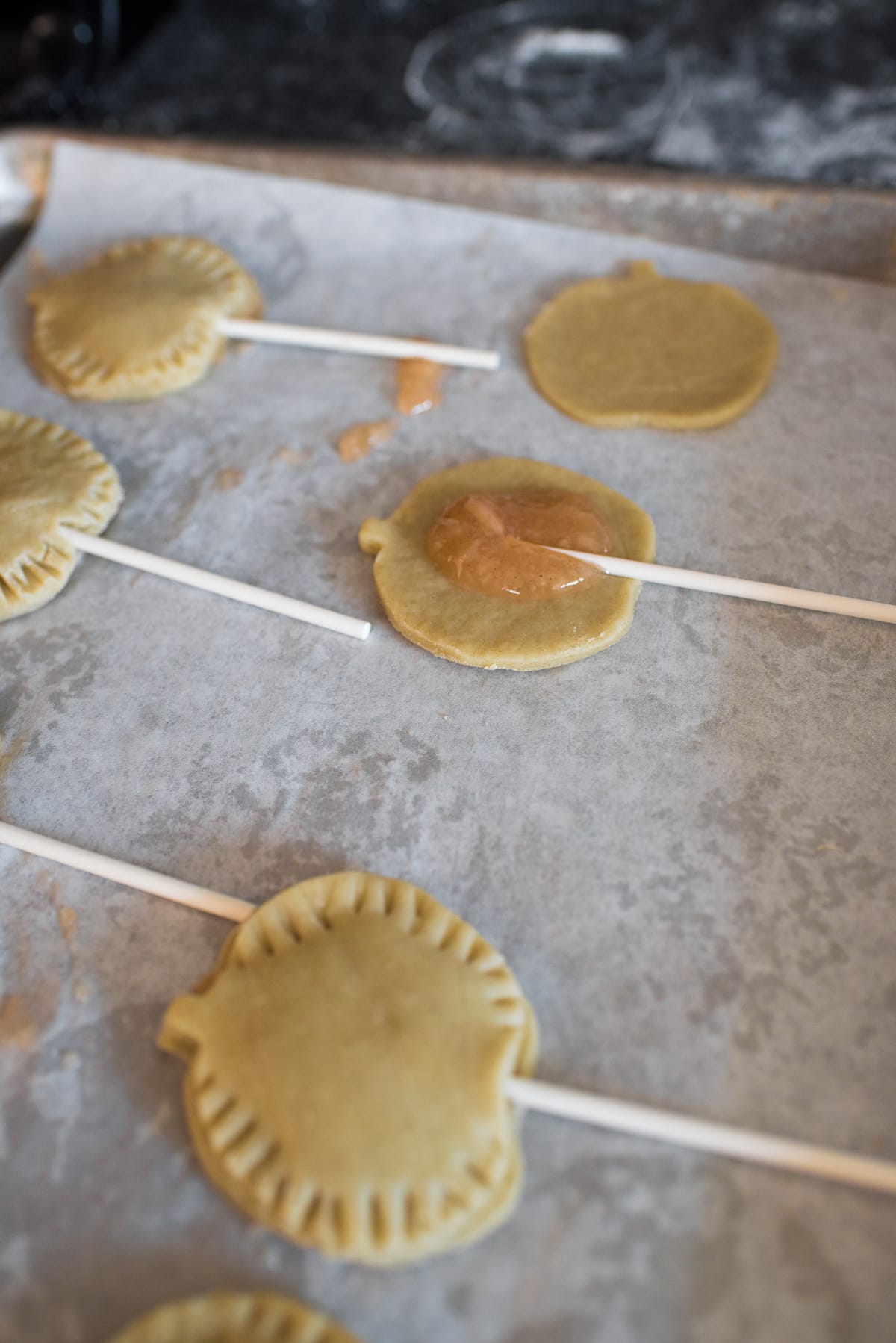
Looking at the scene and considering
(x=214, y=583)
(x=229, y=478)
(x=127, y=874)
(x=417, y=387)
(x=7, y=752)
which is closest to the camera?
(x=127, y=874)

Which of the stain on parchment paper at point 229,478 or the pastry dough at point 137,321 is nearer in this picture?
the stain on parchment paper at point 229,478

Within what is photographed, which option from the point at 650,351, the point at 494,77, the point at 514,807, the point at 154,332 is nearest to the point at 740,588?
the point at 514,807

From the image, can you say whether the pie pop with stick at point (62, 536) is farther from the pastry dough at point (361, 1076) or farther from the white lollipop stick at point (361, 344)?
the pastry dough at point (361, 1076)

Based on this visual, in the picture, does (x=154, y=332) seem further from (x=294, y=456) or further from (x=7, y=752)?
(x=7, y=752)

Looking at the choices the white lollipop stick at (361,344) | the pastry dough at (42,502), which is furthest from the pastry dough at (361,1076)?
the white lollipop stick at (361,344)

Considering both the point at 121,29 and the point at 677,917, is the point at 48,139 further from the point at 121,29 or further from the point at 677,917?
the point at 677,917

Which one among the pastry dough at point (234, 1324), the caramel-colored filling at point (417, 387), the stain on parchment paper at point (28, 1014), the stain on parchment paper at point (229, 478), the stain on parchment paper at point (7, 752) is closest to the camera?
the pastry dough at point (234, 1324)
